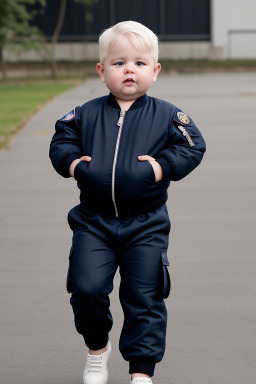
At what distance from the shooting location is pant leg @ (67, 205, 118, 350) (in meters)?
3.85

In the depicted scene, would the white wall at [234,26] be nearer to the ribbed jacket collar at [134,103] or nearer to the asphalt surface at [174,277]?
the asphalt surface at [174,277]

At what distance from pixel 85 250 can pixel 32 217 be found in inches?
172

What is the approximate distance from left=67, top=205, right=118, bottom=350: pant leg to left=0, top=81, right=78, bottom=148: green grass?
9.00 meters

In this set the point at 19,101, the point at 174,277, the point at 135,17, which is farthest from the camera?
the point at 135,17

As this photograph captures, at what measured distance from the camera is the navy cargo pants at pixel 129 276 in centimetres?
386

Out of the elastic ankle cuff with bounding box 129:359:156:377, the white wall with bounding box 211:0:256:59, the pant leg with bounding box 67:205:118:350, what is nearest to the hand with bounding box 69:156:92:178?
the pant leg with bounding box 67:205:118:350

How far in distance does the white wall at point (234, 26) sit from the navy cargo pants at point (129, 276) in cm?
3606

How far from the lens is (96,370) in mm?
4055

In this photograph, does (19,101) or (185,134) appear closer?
(185,134)

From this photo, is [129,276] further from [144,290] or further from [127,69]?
[127,69]

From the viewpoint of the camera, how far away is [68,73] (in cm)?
3450

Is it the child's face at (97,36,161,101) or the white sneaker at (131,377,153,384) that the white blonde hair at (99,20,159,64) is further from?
the white sneaker at (131,377,153,384)

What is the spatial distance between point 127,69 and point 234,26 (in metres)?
36.6

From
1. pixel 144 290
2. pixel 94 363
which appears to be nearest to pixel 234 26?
pixel 94 363
